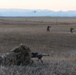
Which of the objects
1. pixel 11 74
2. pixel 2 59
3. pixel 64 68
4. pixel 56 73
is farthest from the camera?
pixel 2 59

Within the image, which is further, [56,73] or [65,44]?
[65,44]

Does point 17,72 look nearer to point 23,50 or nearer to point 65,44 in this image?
point 23,50

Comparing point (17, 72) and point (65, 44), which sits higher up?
point (17, 72)

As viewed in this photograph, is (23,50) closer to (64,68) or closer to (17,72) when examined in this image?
(64,68)

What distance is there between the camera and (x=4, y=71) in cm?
1112

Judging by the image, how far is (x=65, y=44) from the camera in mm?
30609

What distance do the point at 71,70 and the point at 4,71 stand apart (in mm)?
2444

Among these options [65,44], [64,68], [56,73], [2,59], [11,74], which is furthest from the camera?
[65,44]

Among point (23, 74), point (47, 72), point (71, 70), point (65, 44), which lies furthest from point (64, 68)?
point (65, 44)

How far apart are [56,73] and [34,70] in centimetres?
79

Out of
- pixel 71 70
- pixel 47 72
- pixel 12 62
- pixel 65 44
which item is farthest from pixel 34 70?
pixel 65 44

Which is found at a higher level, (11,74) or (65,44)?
(11,74)

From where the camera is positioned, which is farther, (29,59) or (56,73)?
(29,59)

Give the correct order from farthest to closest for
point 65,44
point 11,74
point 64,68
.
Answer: point 65,44
point 64,68
point 11,74
